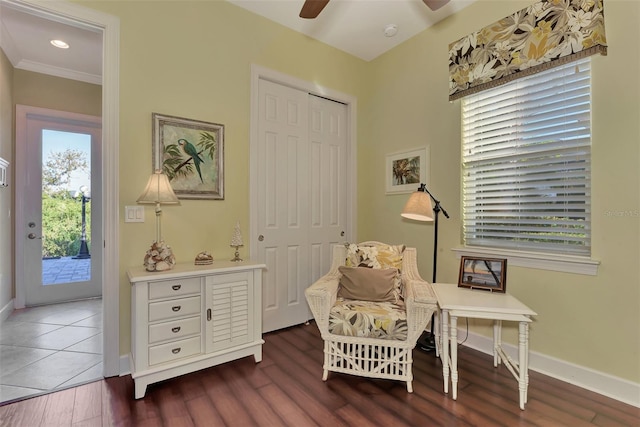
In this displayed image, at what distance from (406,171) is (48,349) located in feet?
11.7

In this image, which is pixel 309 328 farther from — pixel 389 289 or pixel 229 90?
pixel 229 90

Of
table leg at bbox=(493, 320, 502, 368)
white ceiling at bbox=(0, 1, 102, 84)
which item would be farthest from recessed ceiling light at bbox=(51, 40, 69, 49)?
table leg at bbox=(493, 320, 502, 368)

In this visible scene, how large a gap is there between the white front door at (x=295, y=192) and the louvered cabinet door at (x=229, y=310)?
1.91ft

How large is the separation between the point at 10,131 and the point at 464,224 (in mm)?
4824

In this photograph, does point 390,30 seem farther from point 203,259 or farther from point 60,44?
point 60,44

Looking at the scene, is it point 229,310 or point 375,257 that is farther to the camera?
point 375,257

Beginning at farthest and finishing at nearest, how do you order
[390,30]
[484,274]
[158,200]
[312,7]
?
[390,30]
[484,274]
[158,200]
[312,7]

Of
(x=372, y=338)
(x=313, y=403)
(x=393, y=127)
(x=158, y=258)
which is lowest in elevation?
(x=313, y=403)

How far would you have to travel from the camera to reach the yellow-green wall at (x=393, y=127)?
6.11 ft

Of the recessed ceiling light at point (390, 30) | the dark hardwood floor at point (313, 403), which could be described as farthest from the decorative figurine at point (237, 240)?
the recessed ceiling light at point (390, 30)

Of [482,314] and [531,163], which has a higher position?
[531,163]

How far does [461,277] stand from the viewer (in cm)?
223

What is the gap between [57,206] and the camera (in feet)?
12.4

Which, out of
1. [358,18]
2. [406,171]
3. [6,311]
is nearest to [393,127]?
[406,171]
